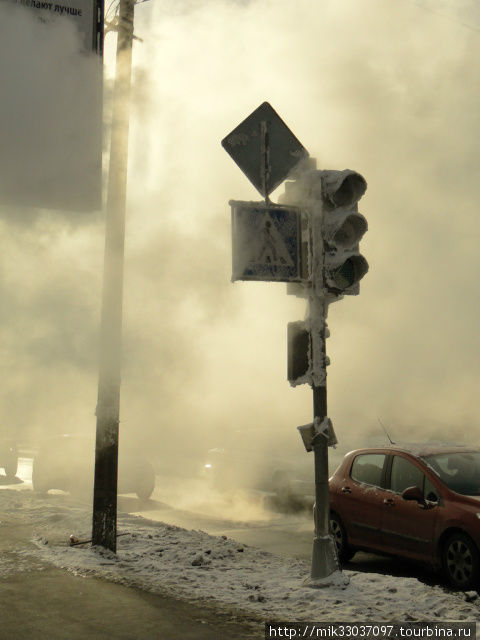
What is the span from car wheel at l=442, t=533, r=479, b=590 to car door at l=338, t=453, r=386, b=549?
98cm

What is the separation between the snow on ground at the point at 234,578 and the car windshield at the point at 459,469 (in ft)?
4.18

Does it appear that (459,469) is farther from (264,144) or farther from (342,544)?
(264,144)

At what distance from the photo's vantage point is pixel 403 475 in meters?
7.53

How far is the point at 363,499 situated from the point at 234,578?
2.00 m

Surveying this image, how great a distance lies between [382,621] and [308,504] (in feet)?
23.8

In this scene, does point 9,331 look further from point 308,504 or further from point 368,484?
point 368,484

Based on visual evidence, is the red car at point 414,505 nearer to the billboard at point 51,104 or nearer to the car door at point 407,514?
the car door at point 407,514

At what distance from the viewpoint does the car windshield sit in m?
6.96

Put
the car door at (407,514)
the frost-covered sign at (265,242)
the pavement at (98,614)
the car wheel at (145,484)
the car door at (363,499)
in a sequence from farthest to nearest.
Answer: the car wheel at (145,484)
the car door at (363,499)
the car door at (407,514)
the frost-covered sign at (265,242)
the pavement at (98,614)

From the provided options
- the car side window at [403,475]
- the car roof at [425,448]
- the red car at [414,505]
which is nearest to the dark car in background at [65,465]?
the red car at [414,505]

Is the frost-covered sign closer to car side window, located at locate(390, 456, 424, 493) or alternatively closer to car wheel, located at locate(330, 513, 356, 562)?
car side window, located at locate(390, 456, 424, 493)

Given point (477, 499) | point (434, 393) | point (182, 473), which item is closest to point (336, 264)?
point (477, 499)

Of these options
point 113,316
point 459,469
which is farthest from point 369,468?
point 113,316

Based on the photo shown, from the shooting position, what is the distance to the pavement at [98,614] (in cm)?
471
